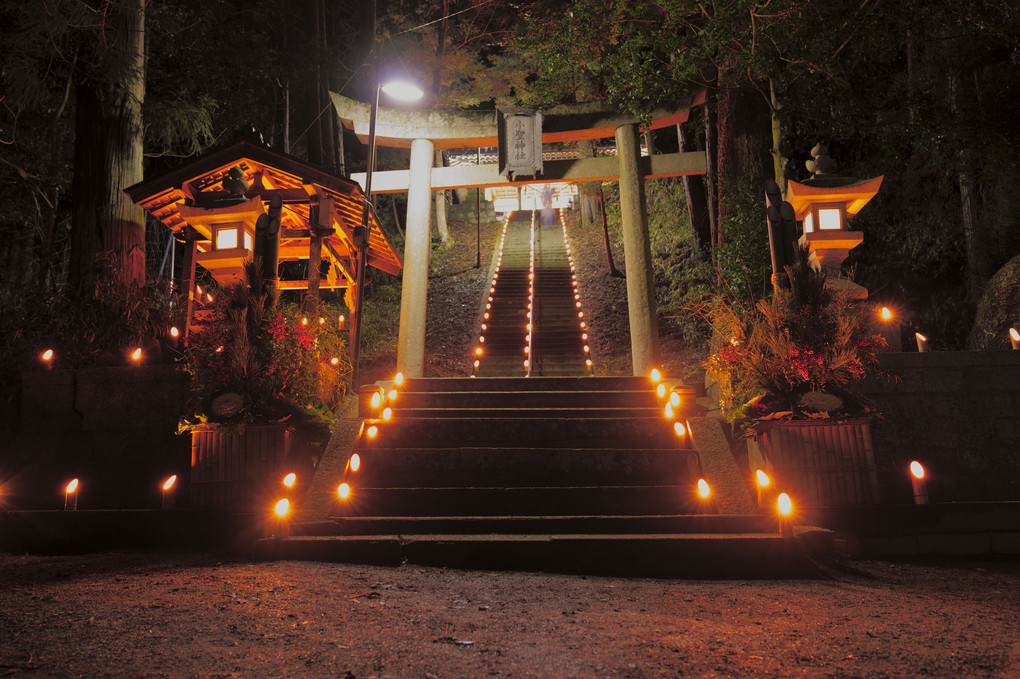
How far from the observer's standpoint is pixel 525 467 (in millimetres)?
5750

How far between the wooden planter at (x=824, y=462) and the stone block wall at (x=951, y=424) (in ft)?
2.44

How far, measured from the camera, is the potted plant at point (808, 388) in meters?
5.07

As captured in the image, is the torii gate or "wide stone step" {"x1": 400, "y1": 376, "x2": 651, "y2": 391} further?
the torii gate

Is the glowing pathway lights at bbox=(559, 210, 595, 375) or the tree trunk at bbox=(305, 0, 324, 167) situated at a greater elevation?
the tree trunk at bbox=(305, 0, 324, 167)

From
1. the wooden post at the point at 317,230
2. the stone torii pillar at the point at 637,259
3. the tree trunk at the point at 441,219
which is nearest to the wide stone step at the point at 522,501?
the wooden post at the point at 317,230

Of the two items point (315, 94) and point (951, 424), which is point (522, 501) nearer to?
point (951, 424)

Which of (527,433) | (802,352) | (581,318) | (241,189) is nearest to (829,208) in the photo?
(802,352)

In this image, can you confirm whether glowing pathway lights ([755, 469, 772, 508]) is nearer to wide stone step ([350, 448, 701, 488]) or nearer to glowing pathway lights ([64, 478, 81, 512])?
wide stone step ([350, 448, 701, 488])

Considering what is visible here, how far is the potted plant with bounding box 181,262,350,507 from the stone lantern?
17.5 ft

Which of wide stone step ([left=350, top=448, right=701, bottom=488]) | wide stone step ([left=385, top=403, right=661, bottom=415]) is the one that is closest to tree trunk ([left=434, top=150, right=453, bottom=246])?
wide stone step ([left=385, top=403, right=661, bottom=415])

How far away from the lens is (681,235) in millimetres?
17141

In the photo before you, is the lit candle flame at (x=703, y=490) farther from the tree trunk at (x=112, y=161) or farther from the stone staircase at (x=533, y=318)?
the tree trunk at (x=112, y=161)

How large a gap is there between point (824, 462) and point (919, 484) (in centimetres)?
69

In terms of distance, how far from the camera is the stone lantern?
22.3ft
